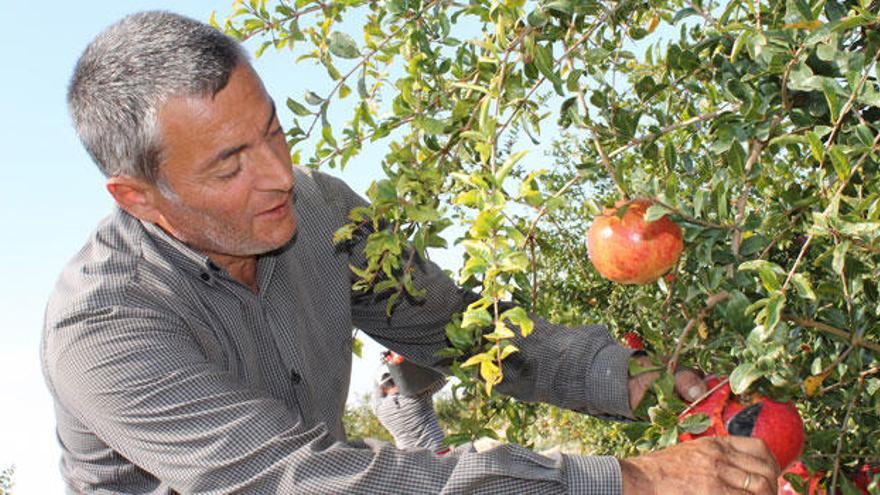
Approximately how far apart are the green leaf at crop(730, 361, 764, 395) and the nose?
839mm

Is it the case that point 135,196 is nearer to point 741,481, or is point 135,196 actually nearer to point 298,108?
point 298,108

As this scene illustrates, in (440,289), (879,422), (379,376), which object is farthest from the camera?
(379,376)

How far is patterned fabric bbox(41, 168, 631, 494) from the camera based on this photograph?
159 cm

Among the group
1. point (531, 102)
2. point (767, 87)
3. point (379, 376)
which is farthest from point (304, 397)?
point (379, 376)

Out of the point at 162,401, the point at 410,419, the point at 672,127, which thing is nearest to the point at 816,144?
the point at 672,127

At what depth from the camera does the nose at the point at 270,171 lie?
1.87m

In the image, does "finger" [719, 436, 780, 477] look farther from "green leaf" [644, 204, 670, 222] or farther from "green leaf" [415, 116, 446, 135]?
"green leaf" [415, 116, 446, 135]

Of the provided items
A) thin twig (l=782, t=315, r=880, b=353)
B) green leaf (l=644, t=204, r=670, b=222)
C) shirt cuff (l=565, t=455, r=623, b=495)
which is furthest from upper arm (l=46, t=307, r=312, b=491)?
thin twig (l=782, t=315, r=880, b=353)

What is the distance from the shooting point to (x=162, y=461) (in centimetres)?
171

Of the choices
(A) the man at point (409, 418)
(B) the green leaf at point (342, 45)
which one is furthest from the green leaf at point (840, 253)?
(A) the man at point (409, 418)

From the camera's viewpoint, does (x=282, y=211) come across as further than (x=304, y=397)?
No

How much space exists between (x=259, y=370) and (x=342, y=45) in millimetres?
744

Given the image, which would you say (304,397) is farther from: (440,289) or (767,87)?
(767,87)

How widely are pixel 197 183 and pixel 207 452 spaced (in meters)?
0.51
